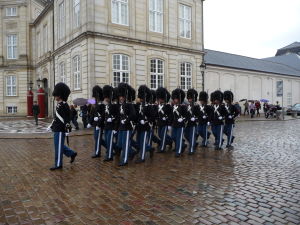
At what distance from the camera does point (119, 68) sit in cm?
1973

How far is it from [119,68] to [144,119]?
12.6m

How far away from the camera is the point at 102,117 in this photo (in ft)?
26.3

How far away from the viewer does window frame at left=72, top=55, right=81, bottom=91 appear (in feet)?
65.2

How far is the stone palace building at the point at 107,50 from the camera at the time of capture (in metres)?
18.8

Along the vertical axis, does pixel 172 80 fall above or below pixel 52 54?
below

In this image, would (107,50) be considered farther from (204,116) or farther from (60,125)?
(60,125)

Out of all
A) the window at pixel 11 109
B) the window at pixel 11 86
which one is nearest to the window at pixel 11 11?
the window at pixel 11 86

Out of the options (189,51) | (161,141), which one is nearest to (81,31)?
(189,51)

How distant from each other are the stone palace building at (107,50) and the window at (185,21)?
80mm

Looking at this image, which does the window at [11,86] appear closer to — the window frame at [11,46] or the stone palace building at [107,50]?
the stone palace building at [107,50]

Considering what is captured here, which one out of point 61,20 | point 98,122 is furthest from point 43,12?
point 98,122

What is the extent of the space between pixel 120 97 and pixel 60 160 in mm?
2172

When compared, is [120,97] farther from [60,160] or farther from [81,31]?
[81,31]

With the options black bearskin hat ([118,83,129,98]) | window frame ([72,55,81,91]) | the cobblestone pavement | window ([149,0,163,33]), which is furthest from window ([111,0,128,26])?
the cobblestone pavement
